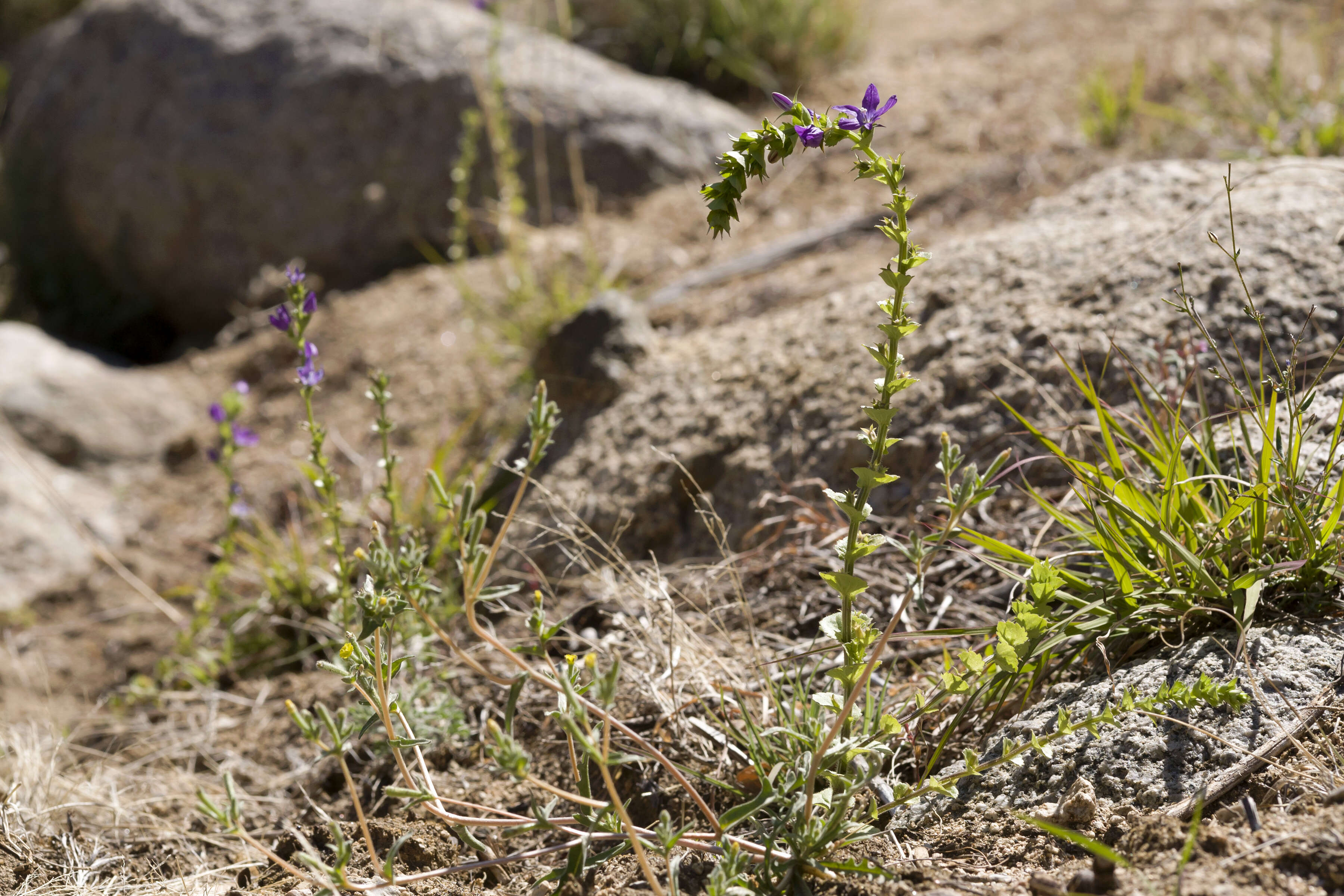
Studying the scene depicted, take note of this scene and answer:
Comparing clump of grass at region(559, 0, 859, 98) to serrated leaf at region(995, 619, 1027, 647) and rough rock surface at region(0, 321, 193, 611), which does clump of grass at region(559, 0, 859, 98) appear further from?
serrated leaf at region(995, 619, 1027, 647)

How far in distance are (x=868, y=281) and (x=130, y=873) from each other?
2402mm

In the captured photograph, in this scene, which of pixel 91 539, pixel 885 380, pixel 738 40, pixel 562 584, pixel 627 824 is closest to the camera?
pixel 627 824

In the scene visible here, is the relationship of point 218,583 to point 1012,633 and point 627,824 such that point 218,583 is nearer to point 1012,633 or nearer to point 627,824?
point 627,824

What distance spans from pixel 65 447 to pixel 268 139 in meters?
1.95

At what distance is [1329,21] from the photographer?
474 cm

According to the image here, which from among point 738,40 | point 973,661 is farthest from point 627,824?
point 738,40

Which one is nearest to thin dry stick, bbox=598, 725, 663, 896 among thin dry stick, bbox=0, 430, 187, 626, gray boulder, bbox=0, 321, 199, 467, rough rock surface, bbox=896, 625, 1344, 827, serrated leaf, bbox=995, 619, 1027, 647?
rough rock surface, bbox=896, 625, 1344, 827

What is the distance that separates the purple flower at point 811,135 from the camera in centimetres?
125

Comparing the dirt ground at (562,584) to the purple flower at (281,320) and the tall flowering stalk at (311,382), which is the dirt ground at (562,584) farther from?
the purple flower at (281,320)

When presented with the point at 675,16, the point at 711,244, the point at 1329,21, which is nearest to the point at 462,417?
the point at 711,244

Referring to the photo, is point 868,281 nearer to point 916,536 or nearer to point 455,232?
point 455,232

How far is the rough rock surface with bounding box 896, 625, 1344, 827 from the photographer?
1453 mm

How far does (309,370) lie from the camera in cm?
194

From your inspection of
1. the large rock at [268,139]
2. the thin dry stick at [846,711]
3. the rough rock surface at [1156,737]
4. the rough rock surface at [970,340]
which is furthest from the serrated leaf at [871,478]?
the large rock at [268,139]
